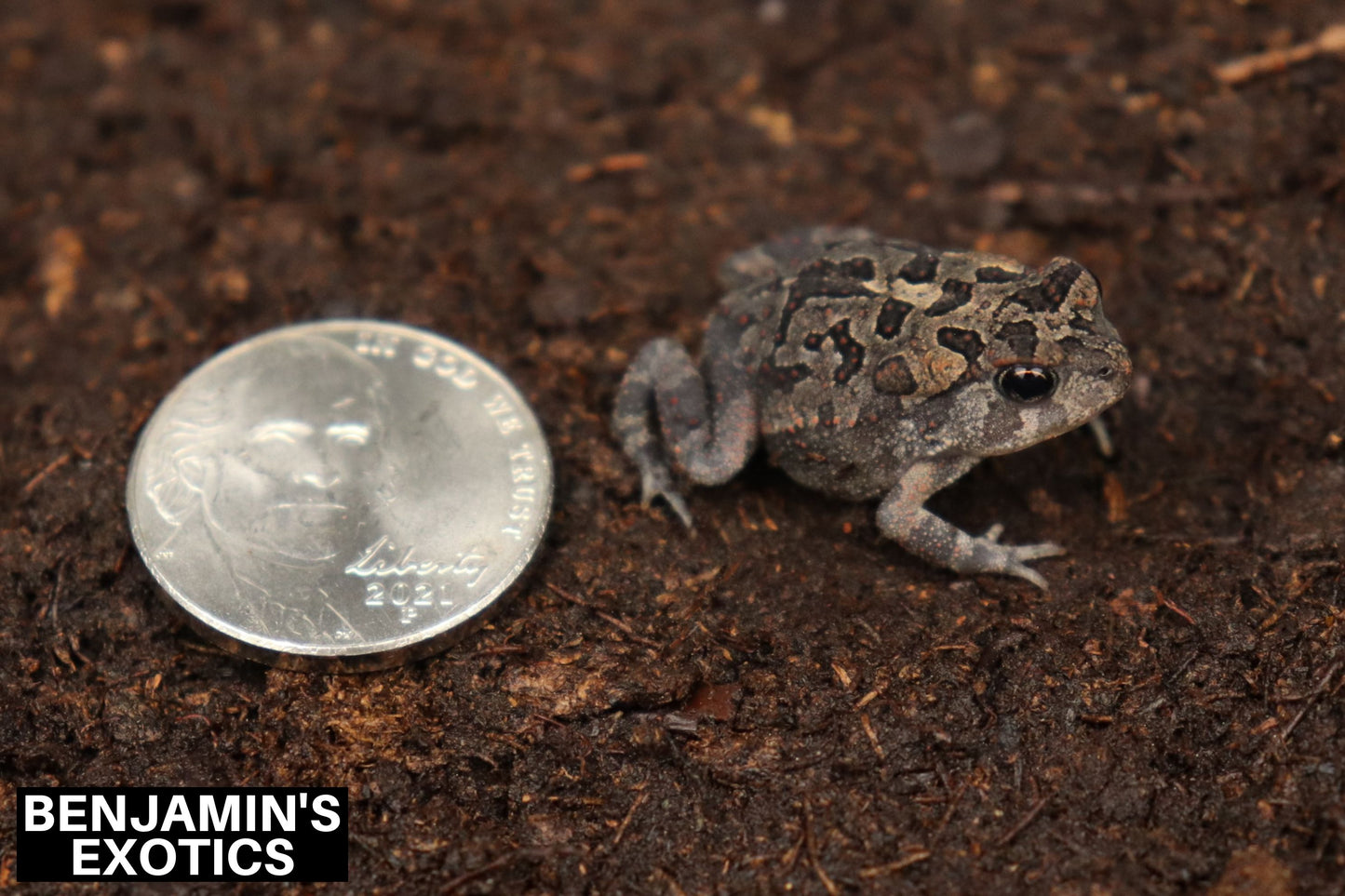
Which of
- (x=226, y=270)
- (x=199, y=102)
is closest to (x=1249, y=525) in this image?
(x=226, y=270)

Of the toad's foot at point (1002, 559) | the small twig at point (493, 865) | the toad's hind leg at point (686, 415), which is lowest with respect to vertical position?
the small twig at point (493, 865)

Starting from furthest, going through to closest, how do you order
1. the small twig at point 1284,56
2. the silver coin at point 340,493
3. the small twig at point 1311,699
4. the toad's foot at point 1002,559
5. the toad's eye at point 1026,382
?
1. the small twig at point 1284,56
2. the toad's foot at point 1002,559
3. the toad's eye at point 1026,382
4. the silver coin at point 340,493
5. the small twig at point 1311,699

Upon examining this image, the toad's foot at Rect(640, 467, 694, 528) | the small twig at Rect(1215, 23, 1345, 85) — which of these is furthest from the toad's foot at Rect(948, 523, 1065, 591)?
the small twig at Rect(1215, 23, 1345, 85)

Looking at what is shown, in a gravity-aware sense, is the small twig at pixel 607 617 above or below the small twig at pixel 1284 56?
below

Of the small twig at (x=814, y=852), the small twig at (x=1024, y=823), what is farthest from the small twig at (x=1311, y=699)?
the small twig at (x=814, y=852)

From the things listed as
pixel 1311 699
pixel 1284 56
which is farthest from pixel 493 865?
pixel 1284 56

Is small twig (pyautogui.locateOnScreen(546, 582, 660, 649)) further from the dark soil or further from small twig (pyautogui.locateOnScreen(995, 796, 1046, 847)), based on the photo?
small twig (pyautogui.locateOnScreen(995, 796, 1046, 847))

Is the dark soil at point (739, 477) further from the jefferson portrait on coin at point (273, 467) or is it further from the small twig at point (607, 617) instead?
the jefferson portrait on coin at point (273, 467)
